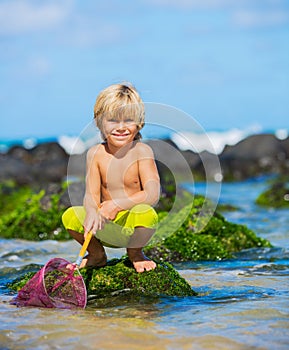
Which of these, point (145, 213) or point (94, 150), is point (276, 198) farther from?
point (145, 213)

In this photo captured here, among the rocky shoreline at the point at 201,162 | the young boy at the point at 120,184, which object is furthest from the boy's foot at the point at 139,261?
the rocky shoreline at the point at 201,162

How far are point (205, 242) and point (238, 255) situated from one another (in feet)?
1.50

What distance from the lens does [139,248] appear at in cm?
564

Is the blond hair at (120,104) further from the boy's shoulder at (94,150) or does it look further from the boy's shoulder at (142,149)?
the boy's shoulder at (94,150)

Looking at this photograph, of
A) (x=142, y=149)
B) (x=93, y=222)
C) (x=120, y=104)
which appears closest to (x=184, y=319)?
(x=93, y=222)

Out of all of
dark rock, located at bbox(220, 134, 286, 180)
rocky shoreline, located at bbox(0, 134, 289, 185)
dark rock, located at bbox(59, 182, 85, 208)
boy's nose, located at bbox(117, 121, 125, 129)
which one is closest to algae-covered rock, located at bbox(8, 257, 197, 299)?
boy's nose, located at bbox(117, 121, 125, 129)

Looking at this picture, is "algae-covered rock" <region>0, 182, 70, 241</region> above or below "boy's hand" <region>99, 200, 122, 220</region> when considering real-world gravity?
above

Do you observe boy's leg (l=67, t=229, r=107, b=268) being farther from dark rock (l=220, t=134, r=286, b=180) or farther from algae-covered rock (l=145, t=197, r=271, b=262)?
dark rock (l=220, t=134, r=286, b=180)

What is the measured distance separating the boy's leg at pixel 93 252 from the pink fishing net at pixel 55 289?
0.29 m

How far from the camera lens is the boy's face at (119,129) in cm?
551

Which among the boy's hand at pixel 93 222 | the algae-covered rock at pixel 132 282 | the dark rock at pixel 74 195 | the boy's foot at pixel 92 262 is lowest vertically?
the algae-covered rock at pixel 132 282

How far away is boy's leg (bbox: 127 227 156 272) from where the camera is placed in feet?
17.9

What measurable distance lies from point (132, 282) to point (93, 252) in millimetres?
448

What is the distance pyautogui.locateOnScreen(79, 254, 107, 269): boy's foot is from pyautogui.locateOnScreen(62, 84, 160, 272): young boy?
110 mm
